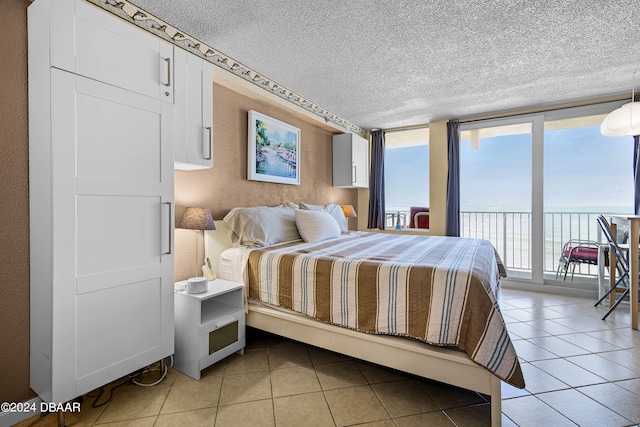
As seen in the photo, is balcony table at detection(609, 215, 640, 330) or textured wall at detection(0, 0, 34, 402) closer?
textured wall at detection(0, 0, 34, 402)

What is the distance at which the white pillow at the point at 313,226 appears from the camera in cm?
294

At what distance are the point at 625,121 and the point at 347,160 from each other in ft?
10.2

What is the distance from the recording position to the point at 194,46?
2.49 metres

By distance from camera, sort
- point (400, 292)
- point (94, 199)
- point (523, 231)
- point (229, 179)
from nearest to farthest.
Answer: point (94, 199) < point (400, 292) < point (229, 179) < point (523, 231)

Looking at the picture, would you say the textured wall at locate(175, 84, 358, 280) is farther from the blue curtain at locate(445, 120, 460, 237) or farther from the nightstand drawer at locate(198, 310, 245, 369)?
the blue curtain at locate(445, 120, 460, 237)

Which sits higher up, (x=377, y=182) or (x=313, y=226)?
(x=377, y=182)

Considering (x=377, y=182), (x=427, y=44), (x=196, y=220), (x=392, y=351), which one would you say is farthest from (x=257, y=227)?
(x=377, y=182)

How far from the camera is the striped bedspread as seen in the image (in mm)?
1465

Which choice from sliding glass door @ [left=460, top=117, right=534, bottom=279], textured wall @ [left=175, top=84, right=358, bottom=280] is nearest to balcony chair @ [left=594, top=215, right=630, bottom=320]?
sliding glass door @ [left=460, top=117, right=534, bottom=279]

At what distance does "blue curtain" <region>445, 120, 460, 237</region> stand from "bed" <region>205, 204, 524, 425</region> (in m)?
2.17

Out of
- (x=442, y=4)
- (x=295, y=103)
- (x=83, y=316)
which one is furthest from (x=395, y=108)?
(x=83, y=316)

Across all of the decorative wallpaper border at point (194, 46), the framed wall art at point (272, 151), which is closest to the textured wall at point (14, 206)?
the decorative wallpaper border at point (194, 46)

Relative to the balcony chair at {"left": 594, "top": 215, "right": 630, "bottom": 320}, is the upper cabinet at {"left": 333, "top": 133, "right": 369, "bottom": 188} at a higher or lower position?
higher

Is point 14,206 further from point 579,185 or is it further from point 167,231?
point 579,185
